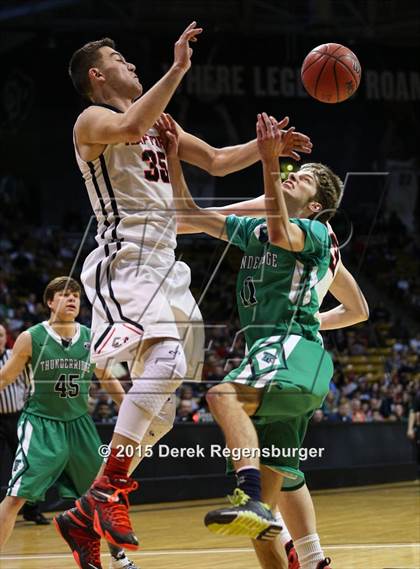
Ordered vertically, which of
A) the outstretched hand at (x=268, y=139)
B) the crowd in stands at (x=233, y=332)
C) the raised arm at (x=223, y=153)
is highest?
the outstretched hand at (x=268, y=139)

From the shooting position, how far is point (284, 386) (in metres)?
4.59

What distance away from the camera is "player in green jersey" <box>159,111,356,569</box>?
14.5ft

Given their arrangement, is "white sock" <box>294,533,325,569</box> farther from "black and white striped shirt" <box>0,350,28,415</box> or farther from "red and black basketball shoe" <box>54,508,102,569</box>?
"black and white striped shirt" <box>0,350,28,415</box>

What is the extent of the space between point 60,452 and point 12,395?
3.72 meters

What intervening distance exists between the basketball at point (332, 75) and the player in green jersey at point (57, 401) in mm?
2292

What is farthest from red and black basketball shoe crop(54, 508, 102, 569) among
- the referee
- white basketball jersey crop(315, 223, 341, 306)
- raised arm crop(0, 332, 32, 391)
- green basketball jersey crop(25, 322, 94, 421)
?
the referee

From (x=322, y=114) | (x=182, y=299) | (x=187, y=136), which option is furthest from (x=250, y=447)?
(x=322, y=114)

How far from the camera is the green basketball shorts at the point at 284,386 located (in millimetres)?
4613

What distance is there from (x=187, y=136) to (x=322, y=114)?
20686 mm

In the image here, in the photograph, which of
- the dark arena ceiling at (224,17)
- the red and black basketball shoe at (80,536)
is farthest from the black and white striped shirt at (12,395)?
the dark arena ceiling at (224,17)

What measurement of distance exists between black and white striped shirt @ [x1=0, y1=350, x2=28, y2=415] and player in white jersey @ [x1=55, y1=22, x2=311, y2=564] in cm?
582

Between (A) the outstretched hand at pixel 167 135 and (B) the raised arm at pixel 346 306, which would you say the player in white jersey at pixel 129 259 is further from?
(B) the raised arm at pixel 346 306

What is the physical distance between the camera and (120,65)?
5.03 m

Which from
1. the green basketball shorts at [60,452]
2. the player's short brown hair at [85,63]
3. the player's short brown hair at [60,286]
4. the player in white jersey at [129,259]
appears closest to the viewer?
the player in white jersey at [129,259]
